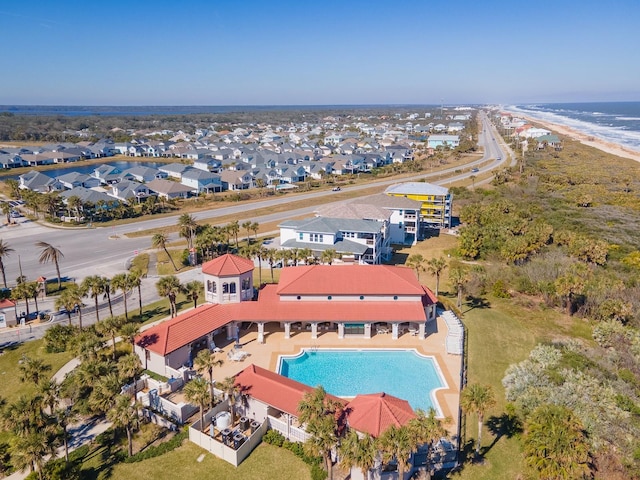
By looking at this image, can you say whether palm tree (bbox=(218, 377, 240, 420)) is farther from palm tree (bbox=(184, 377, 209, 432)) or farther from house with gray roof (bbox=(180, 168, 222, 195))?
house with gray roof (bbox=(180, 168, 222, 195))

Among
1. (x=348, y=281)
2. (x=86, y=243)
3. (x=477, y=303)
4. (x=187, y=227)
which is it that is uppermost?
(x=187, y=227)

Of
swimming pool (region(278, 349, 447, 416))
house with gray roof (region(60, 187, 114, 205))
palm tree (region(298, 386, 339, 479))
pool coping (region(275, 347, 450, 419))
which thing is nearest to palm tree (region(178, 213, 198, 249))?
pool coping (region(275, 347, 450, 419))

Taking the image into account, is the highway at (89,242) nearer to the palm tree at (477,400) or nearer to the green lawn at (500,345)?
the green lawn at (500,345)

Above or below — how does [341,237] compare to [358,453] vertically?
above

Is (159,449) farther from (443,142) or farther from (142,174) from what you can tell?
(443,142)

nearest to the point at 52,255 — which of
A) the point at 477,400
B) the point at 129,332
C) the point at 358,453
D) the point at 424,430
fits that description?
the point at 129,332

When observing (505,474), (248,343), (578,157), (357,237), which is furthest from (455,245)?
(578,157)

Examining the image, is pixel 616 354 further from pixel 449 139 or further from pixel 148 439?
pixel 449 139

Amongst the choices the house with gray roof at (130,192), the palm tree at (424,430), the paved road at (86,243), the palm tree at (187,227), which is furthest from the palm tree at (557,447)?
the house with gray roof at (130,192)
